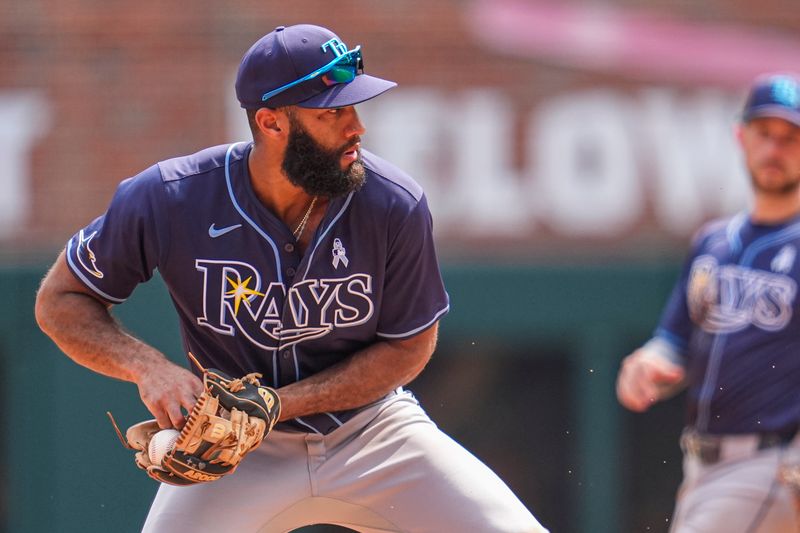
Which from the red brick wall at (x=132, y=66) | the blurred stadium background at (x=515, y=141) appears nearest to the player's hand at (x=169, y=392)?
the blurred stadium background at (x=515, y=141)

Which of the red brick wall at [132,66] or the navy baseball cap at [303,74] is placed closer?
the navy baseball cap at [303,74]

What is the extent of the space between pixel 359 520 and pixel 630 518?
192 inches

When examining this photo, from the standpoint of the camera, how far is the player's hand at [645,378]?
5453mm

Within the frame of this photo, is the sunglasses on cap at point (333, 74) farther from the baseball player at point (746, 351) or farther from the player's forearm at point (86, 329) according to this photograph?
the baseball player at point (746, 351)

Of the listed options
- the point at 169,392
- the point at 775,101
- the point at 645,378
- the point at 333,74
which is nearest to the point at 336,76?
the point at 333,74

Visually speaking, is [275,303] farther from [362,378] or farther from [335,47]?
[335,47]

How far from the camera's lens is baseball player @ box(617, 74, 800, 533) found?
16.9 ft

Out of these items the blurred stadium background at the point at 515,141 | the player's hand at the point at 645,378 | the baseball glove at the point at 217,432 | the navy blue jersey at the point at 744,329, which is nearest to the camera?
the baseball glove at the point at 217,432

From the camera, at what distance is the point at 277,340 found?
157 inches

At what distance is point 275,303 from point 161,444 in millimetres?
537

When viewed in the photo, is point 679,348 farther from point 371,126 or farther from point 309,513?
point 371,126

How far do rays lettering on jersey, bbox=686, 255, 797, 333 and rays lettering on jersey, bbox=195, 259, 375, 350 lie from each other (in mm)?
1993

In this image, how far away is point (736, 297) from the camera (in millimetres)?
5418

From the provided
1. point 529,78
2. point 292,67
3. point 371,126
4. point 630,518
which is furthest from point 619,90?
point 292,67
